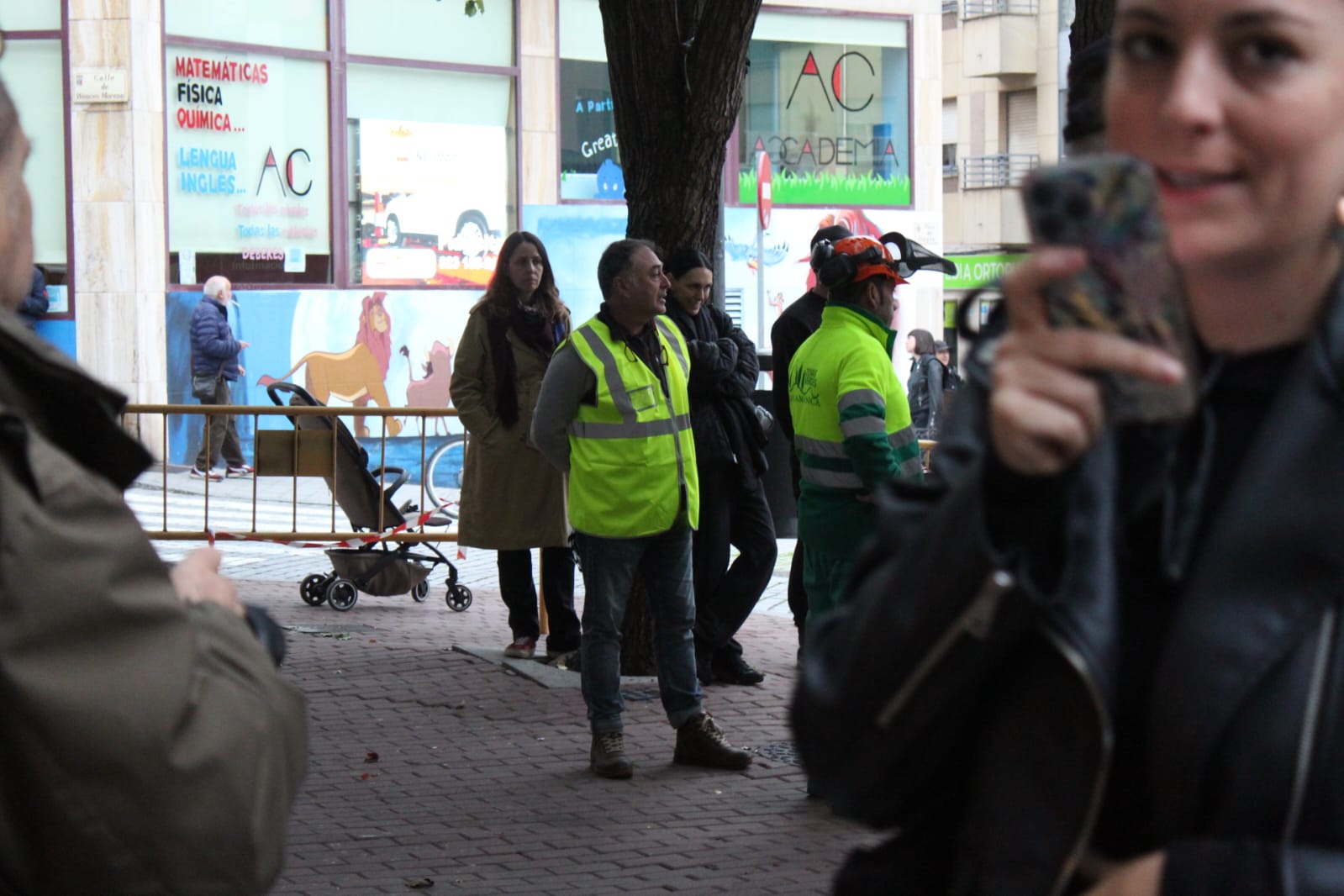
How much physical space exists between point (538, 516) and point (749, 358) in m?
1.39

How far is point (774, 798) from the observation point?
6766 millimetres

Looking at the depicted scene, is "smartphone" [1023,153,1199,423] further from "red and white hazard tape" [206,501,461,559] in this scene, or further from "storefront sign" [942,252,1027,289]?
"storefront sign" [942,252,1027,289]

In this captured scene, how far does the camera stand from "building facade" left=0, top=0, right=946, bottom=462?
19250 millimetres

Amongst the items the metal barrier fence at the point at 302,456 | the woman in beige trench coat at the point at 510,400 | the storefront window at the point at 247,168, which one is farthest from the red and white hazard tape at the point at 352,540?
the storefront window at the point at 247,168

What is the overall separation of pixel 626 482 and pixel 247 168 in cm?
1427

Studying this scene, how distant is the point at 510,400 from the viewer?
8914 mm

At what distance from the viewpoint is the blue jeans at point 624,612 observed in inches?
273

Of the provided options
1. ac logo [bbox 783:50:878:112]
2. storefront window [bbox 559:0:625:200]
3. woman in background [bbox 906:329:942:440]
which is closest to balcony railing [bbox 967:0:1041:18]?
ac logo [bbox 783:50:878:112]

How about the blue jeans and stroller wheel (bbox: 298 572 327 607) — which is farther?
stroller wheel (bbox: 298 572 327 607)

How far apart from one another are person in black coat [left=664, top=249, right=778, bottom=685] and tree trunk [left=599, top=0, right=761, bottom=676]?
32 centimetres

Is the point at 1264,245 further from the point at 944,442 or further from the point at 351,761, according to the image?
the point at 351,761

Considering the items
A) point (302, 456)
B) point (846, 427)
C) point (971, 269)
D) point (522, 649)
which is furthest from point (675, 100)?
point (971, 269)

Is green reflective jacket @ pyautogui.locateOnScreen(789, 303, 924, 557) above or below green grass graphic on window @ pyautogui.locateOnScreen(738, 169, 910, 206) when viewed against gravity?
below

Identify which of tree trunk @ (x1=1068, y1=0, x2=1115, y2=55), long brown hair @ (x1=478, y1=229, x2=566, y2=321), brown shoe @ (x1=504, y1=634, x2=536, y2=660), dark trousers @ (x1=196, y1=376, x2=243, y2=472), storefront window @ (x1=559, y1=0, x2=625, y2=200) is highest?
storefront window @ (x1=559, y1=0, x2=625, y2=200)
